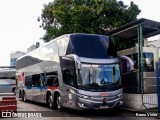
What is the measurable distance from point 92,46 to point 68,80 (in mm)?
2042

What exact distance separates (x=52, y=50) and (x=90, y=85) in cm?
477

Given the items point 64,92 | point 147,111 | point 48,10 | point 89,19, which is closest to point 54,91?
point 64,92

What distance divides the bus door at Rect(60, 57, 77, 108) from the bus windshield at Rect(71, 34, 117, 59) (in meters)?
0.69

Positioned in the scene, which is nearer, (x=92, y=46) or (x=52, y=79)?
(x=92, y=46)

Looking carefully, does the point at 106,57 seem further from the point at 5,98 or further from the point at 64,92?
the point at 5,98

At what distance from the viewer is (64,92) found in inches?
652

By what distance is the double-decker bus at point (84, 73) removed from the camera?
14992 millimetres

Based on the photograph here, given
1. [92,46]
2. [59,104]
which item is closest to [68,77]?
[92,46]

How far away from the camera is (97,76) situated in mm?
15273

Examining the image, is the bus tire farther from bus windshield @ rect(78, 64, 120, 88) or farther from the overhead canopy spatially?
the overhead canopy

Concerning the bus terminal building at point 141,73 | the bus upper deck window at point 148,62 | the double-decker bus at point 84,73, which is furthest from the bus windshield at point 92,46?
the bus upper deck window at point 148,62

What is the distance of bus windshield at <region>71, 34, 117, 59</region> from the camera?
1566cm

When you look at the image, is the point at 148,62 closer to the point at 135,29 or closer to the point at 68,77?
the point at 135,29

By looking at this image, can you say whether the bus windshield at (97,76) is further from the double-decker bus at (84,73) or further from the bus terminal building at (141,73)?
the bus terminal building at (141,73)
